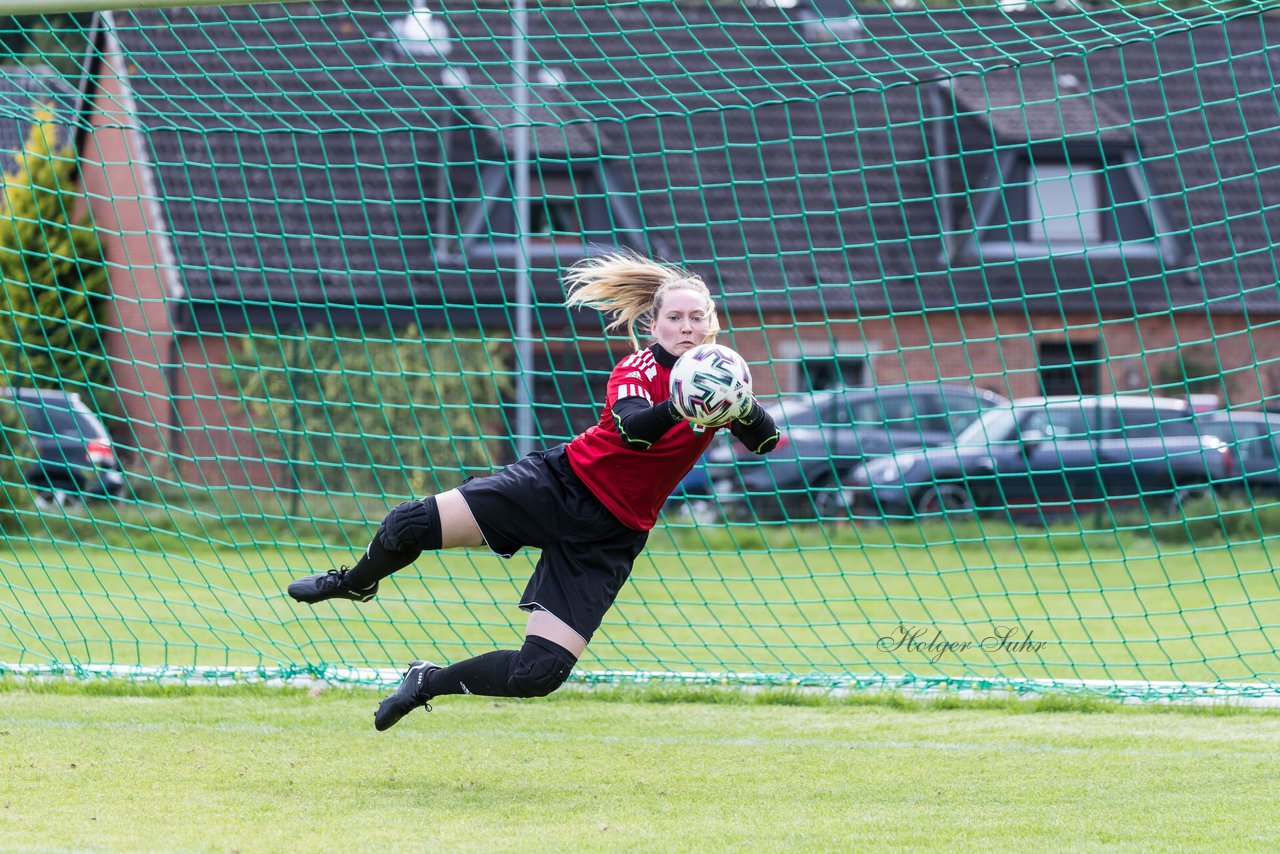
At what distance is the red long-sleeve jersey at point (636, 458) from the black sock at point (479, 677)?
1.71 feet

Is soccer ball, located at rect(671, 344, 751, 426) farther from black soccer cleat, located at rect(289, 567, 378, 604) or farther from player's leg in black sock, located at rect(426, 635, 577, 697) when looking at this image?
black soccer cleat, located at rect(289, 567, 378, 604)

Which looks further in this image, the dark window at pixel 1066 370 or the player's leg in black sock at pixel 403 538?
the dark window at pixel 1066 370

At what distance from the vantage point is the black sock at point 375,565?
4.17 m

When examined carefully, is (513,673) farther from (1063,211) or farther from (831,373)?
(1063,211)

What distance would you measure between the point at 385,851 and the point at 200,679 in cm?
255

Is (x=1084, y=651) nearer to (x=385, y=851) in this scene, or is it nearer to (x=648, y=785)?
(x=648, y=785)

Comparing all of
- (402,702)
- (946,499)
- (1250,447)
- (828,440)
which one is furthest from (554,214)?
(402,702)

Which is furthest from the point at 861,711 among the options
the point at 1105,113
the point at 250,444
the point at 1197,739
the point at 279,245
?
the point at 1105,113

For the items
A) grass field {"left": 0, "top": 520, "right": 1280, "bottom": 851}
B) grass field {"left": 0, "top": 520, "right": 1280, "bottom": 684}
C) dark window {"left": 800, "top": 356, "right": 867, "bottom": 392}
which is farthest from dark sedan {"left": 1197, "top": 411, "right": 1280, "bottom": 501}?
grass field {"left": 0, "top": 520, "right": 1280, "bottom": 851}

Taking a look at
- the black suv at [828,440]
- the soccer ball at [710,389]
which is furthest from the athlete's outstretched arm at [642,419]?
the black suv at [828,440]

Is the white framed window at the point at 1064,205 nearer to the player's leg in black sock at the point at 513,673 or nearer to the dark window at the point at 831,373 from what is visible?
the dark window at the point at 831,373

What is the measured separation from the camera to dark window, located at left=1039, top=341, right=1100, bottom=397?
13.8 metres

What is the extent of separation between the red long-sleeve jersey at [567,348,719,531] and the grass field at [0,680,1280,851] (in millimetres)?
831

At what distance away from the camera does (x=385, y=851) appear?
135 inches
